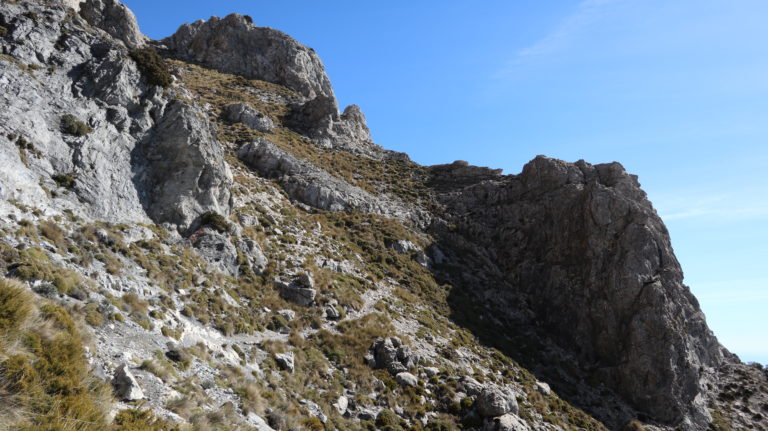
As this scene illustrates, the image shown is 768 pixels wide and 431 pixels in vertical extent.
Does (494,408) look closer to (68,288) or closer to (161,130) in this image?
(68,288)

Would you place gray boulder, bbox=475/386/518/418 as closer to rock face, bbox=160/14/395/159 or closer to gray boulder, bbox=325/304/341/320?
gray boulder, bbox=325/304/341/320

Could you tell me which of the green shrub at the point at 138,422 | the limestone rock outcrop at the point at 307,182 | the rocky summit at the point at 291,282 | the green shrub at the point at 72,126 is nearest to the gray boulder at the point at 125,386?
the rocky summit at the point at 291,282

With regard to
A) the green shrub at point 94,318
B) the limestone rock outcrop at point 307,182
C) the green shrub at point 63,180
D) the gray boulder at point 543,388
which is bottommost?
the gray boulder at point 543,388

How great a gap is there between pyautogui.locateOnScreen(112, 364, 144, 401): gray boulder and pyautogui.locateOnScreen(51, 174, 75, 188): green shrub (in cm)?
1397

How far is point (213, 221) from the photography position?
90.6ft

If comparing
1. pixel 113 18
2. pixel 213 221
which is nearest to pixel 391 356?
pixel 213 221

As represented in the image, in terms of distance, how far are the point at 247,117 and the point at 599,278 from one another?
1944 inches

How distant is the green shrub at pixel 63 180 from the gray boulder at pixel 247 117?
3677cm

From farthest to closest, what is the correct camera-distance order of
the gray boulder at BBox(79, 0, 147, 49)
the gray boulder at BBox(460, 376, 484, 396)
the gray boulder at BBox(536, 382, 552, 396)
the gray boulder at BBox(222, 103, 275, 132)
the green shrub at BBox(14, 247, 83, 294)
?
1. the gray boulder at BBox(79, 0, 147, 49)
2. the gray boulder at BBox(222, 103, 275, 132)
3. the gray boulder at BBox(536, 382, 552, 396)
4. the gray boulder at BBox(460, 376, 484, 396)
5. the green shrub at BBox(14, 247, 83, 294)

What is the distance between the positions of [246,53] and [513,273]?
68831 mm

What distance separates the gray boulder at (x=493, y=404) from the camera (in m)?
24.8

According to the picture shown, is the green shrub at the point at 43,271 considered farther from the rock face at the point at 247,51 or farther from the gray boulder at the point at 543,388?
the rock face at the point at 247,51

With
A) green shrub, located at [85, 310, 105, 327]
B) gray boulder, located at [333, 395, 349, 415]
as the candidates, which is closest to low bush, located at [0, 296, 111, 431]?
green shrub, located at [85, 310, 105, 327]

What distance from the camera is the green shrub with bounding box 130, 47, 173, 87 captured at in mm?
29862
